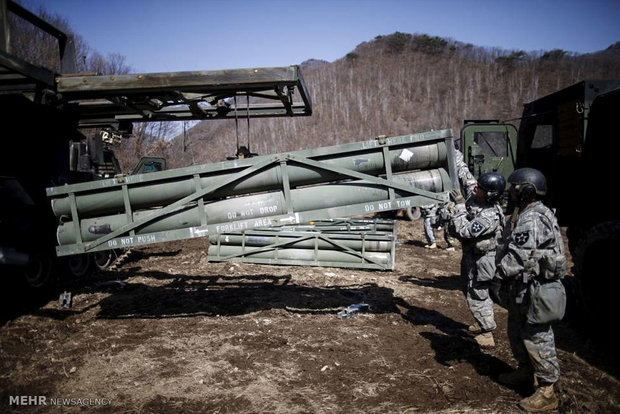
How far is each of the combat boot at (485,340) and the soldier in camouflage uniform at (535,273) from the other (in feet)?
3.70

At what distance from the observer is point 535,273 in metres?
3.34

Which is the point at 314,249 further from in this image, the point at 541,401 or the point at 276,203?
the point at 541,401

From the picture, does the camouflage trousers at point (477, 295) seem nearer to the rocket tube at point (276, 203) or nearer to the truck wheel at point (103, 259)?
the rocket tube at point (276, 203)

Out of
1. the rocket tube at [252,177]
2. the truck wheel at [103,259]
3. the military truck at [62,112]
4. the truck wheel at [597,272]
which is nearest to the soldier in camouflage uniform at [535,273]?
the rocket tube at [252,177]

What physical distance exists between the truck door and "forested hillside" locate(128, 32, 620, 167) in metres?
26.1

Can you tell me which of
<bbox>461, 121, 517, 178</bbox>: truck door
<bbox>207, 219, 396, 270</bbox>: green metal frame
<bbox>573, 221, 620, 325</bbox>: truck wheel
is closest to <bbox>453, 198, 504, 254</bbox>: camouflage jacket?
<bbox>573, 221, 620, 325</bbox>: truck wheel

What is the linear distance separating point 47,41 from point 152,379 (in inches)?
Answer: 910

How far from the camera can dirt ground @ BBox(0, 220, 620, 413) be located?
11.7 feet

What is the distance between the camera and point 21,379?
157 inches

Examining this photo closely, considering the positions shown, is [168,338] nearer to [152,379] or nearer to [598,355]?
[152,379]

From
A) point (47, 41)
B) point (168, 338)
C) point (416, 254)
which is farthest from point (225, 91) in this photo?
point (47, 41)

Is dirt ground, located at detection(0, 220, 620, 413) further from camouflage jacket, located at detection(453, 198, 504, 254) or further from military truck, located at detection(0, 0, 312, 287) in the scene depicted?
camouflage jacket, located at detection(453, 198, 504, 254)

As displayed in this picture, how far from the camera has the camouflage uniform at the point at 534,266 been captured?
130 inches

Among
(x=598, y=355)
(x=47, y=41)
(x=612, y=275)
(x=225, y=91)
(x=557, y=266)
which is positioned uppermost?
(x=47, y=41)
